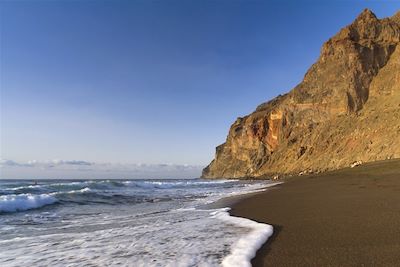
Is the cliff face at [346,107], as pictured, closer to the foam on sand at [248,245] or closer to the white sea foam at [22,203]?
the white sea foam at [22,203]

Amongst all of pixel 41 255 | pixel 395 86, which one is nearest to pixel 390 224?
pixel 41 255

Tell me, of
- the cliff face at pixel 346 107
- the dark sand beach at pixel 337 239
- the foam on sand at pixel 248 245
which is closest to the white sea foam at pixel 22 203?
the foam on sand at pixel 248 245

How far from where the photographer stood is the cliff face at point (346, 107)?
39.6m

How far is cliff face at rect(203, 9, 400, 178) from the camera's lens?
39.6 meters

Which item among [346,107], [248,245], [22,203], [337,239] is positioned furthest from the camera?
[346,107]

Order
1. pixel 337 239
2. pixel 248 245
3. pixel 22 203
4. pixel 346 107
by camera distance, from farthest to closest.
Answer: pixel 346 107
pixel 22 203
pixel 248 245
pixel 337 239

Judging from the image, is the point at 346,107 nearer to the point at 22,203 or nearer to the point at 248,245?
the point at 22,203

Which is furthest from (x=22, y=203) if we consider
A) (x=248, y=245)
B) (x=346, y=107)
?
(x=346, y=107)

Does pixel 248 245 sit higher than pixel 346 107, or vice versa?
pixel 346 107

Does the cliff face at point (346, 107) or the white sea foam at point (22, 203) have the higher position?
the cliff face at point (346, 107)

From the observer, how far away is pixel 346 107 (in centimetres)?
5125

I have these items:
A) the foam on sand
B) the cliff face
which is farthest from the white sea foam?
the cliff face

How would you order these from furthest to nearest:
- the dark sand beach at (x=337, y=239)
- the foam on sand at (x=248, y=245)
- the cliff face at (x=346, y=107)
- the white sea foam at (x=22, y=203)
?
the cliff face at (x=346, y=107), the white sea foam at (x=22, y=203), the foam on sand at (x=248, y=245), the dark sand beach at (x=337, y=239)

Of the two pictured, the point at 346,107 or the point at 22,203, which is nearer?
the point at 22,203
